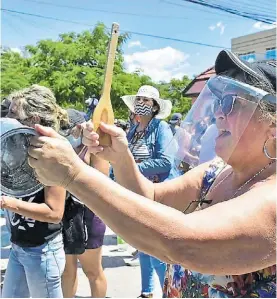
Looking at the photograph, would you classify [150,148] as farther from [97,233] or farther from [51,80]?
[51,80]

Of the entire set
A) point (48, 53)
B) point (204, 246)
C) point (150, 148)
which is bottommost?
point (204, 246)

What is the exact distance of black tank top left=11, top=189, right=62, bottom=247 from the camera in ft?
6.97

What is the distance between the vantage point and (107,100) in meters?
1.23

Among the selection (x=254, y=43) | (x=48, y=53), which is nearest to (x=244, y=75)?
(x=48, y=53)

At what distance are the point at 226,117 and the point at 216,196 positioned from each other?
0.96ft

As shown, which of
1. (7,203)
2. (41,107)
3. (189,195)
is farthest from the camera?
(7,203)

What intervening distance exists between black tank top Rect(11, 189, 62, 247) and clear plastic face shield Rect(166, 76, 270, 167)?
966 mm

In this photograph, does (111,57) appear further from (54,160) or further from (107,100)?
(54,160)

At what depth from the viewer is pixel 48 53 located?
52.2 ft

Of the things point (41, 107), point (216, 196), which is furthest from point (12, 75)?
point (216, 196)

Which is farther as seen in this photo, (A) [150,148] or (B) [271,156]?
(A) [150,148]

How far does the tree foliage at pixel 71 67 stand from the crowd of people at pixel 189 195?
35.5 feet

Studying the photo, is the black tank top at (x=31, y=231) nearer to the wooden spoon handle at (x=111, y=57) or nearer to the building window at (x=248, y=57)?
the wooden spoon handle at (x=111, y=57)

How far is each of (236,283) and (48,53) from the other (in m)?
15.5
